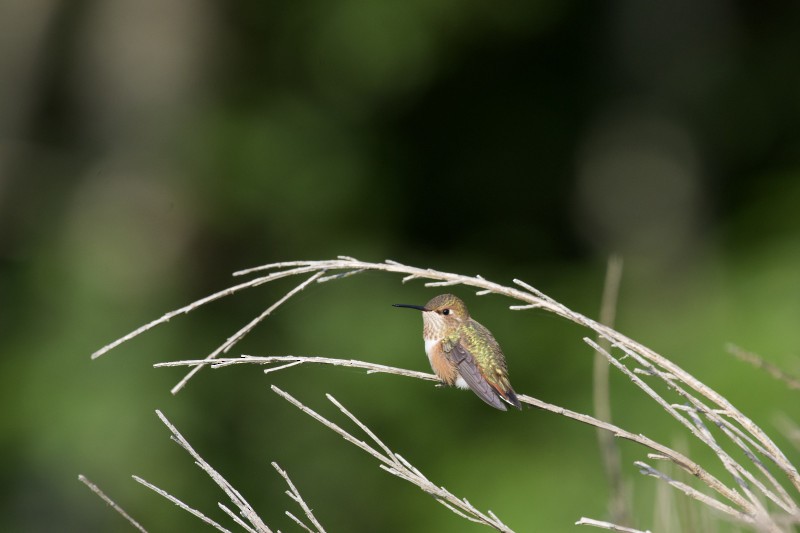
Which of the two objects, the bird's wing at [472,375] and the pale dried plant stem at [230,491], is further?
the bird's wing at [472,375]

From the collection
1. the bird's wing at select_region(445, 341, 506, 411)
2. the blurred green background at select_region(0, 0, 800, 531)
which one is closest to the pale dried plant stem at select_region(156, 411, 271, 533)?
the bird's wing at select_region(445, 341, 506, 411)

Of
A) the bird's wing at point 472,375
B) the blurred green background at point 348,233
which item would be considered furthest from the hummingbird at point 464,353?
the blurred green background at point 348,233

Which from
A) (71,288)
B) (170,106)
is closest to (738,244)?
(170,106)

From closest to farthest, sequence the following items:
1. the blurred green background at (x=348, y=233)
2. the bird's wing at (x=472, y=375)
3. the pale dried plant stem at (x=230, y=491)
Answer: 1. the pale dried plant stem at (x=230, y=491)
2. the bird's wing at (x=472, y=375)
3. the blurred green background at (x=348, y=233)

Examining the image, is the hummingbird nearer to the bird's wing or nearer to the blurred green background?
the bird's wing

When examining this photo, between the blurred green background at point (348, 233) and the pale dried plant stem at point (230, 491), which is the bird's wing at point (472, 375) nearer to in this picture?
the pale dried plant stem at point (230, 491)

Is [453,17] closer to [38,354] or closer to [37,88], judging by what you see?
[37,88]

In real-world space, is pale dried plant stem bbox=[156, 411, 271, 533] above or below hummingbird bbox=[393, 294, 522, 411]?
below
